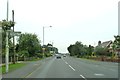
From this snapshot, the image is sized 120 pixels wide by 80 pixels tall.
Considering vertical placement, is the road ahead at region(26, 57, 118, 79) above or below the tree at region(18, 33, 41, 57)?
below

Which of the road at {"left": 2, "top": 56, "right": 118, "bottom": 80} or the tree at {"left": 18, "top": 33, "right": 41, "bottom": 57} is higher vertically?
the tree at {"left": 18, "top": 33, "right": 41, "bottom": 57}

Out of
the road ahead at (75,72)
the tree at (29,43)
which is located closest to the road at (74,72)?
the road ahead at (75,72)

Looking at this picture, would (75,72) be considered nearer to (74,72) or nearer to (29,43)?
(74,72)

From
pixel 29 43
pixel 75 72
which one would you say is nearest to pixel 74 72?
pixel 75 72

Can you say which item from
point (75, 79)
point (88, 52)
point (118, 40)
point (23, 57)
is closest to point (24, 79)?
point (75, 79)

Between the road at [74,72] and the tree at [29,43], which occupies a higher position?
the tree at [29,43]

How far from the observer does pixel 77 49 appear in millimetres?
180625

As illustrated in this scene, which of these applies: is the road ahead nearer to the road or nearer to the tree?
the road

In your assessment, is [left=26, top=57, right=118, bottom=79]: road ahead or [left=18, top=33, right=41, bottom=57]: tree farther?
[left=18, top=33, right=41, bottom=57]: tree

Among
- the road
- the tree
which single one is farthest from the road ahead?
the tree

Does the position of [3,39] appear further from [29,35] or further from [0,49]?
[29,35]

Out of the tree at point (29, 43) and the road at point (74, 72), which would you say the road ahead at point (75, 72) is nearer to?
the road at point (74, 72)

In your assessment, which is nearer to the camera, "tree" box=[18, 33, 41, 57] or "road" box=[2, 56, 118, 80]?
"road" box=[2, 56, 118, 80]

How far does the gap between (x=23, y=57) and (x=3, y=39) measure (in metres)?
44.4
